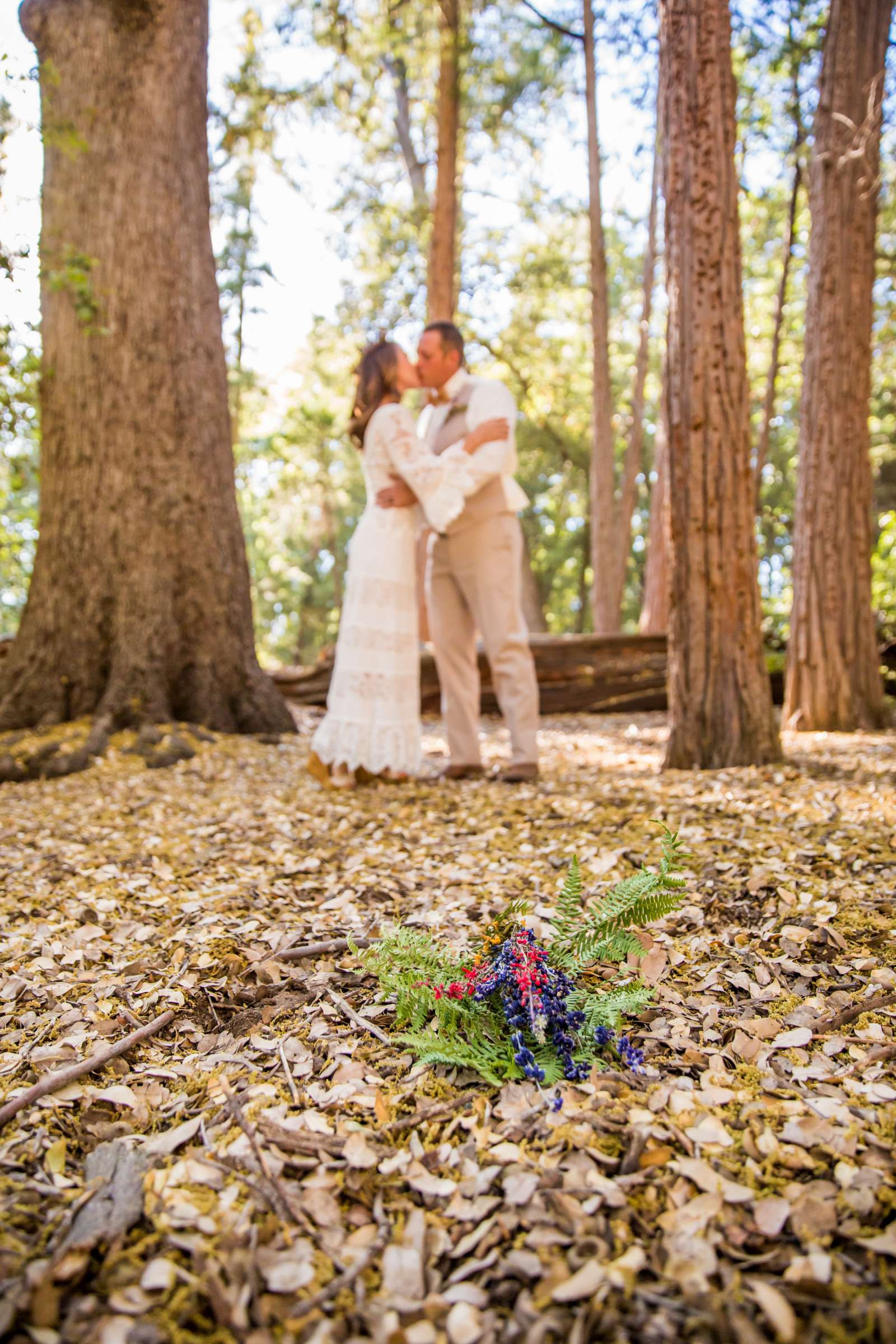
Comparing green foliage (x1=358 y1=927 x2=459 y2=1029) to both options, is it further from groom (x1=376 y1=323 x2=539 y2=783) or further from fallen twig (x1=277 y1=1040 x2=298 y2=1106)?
groom (x1=376 y1=323 x2=539 y2=783)

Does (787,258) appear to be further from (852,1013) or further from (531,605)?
(852,1013)

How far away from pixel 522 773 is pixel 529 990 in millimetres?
2887

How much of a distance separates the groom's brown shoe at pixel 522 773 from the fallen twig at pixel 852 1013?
2.70 meters

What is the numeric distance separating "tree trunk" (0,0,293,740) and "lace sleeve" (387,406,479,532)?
1628 mm

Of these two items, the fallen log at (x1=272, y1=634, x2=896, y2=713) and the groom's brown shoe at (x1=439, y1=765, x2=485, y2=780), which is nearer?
the groom's brown shoe at (x1=439, y1=765, x2=485, y2=780)

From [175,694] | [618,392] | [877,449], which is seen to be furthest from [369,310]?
[175,694]

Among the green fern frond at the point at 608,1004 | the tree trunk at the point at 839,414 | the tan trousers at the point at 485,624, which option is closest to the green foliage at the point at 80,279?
the tan trousers at the point at 485,624

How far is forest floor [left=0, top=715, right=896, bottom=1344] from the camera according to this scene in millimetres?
1220

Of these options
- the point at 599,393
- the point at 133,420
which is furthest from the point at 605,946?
the point at 599,393

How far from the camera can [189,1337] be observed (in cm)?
117

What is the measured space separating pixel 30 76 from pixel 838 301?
16.2 feet

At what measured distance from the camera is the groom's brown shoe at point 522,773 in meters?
4.64

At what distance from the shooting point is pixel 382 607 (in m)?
4.61

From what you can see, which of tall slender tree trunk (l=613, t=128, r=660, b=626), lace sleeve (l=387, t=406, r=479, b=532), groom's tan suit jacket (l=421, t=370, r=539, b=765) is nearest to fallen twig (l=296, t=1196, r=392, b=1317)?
groom's tan suit jacket (l=421, t=370, r=539, b=765)
